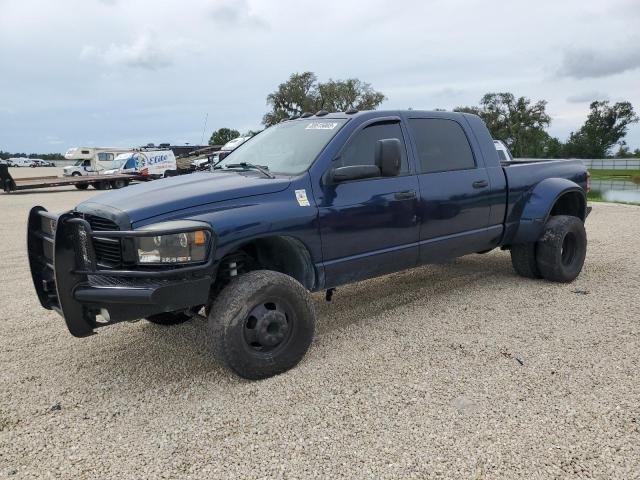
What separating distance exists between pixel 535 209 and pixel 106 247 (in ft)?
14.0

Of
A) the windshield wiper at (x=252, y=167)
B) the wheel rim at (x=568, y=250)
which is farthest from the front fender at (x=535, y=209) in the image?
the windshield wiper at (x=252, y=167)

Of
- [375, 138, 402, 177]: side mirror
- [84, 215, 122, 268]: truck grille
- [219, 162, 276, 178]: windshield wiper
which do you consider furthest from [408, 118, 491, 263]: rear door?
[84, 215, 122, 268]: truck grille

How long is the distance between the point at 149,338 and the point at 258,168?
172cm

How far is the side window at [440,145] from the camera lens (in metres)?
4.83

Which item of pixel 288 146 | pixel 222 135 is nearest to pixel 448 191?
pixel 288 146

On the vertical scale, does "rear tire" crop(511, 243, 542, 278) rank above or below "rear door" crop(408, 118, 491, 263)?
below

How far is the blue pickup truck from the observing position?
3.31 metres

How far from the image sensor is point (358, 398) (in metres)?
3.33

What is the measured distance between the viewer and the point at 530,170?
577 cm

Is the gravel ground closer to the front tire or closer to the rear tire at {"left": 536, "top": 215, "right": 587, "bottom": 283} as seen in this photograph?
the front tire

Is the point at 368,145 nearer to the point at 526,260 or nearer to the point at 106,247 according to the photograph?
the point at 106,247

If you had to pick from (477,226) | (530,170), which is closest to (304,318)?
(477,226)

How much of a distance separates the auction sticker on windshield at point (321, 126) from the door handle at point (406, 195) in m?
0.77

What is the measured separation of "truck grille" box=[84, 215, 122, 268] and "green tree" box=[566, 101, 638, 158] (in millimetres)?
75209
